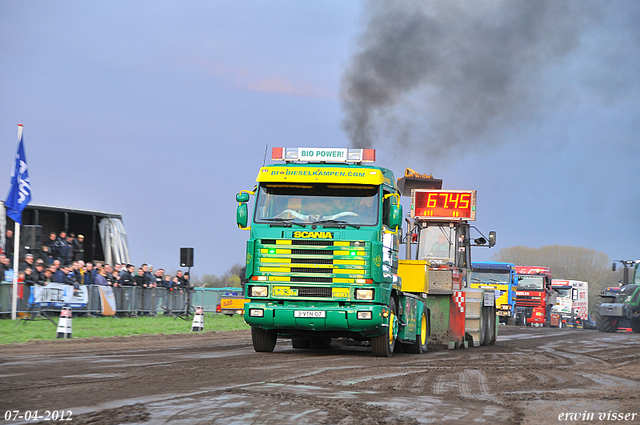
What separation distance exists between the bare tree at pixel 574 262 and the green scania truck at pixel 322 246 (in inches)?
3310

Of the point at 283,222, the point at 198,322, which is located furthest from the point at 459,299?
the point at 198,322

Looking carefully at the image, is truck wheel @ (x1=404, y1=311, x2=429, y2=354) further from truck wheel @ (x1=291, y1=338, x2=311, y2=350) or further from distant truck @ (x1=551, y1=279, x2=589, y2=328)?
distant truck @ (x1=551, y1=279, x2=589, y2=328)

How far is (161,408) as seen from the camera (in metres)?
6.84

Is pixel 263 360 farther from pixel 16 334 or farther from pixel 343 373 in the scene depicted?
pixel 16 334

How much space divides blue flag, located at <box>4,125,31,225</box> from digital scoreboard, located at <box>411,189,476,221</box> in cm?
1103

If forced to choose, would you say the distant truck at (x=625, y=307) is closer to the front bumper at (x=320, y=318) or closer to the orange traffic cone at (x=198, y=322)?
the orange traffic cone at (x=198, y=322)

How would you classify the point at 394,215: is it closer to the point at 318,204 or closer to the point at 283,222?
the point at 318,204

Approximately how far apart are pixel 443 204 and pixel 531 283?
24.7 meters

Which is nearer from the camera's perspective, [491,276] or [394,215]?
[394,215]

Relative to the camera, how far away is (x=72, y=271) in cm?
→ 2297

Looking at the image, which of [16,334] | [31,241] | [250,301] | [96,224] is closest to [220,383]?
[250,301]

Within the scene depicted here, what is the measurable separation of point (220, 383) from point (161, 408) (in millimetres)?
2031

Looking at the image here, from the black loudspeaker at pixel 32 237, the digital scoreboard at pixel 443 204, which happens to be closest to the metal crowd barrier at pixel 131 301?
the black loudspeaker at pixel 32 237

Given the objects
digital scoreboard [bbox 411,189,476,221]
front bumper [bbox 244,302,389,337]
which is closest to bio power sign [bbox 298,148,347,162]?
front bumper [bbox 244,302,389,337]
